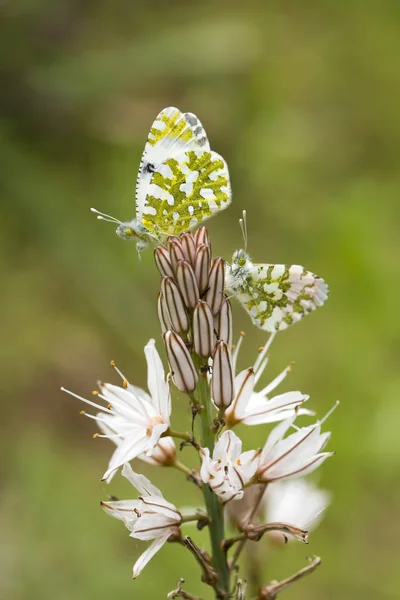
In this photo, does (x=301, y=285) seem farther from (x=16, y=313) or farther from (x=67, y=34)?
(x=67, y=34)

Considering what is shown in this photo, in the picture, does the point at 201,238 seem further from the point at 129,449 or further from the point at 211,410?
the point at 129,449

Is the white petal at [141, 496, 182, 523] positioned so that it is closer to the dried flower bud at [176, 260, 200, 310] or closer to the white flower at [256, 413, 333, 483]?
the white flower at [256, 413, 333, 483]

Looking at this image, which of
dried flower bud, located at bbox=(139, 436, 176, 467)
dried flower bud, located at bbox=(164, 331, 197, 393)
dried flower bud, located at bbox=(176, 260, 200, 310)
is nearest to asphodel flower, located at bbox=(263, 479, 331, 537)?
dried flower bud, located at bbox=(139, 436, 176, 467)

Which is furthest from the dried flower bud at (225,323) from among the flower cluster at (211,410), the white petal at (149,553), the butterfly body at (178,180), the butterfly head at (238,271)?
the white petal at (149,553)

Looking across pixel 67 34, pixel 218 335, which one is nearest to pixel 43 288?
pixel 67 34

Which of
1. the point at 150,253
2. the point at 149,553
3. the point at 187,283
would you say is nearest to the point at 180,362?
the point at 187,283

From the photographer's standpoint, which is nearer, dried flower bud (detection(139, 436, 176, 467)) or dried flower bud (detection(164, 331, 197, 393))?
dried flower bud (detection(164, 331, 197, 393))

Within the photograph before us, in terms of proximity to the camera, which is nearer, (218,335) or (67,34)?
(218,335)
